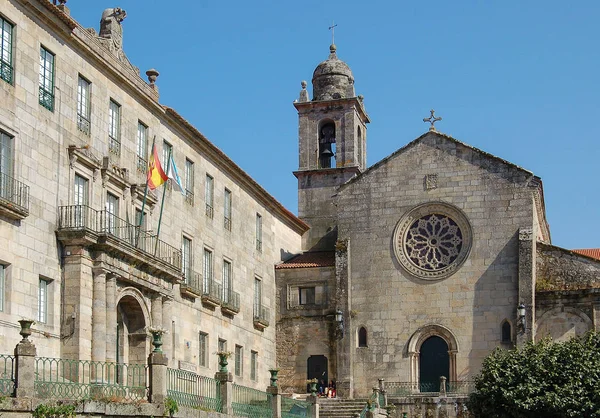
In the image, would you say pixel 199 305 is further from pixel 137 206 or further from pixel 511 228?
pixel 511 228

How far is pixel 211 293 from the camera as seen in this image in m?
40.8

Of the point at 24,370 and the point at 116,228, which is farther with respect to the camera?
the point at 116,228

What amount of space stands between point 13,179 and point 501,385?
696 inches

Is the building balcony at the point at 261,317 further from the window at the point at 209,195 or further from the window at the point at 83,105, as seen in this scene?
the window at the point at 83,105

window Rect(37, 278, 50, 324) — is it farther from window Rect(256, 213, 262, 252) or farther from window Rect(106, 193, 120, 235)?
window Rect(256, 213, 262, 252)

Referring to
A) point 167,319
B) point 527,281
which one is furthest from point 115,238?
point 527,281

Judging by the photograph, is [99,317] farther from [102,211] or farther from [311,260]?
[311,260]

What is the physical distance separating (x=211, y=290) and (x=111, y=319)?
32.5 feet

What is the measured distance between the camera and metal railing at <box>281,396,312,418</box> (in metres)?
34.9

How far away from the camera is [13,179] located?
92.6ft

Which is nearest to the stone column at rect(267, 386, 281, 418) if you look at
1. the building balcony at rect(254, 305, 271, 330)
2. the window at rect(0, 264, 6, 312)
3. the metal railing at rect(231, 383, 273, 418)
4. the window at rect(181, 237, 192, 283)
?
the metal railing at rect(231, 383, 273, 418)

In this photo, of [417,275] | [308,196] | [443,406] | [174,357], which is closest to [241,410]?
[174,357]

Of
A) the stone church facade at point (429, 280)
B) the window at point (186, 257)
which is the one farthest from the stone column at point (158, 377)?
the stone church facade at point (429, 280)

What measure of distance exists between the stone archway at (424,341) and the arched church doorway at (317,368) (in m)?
3.72
